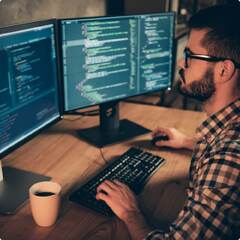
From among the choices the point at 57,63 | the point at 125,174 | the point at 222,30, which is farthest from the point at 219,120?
the point at 57,63

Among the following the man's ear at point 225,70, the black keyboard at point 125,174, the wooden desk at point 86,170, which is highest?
the man's ear at point 225,70

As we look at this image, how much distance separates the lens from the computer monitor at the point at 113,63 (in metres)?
1.49

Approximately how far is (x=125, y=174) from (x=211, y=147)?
0.40 m

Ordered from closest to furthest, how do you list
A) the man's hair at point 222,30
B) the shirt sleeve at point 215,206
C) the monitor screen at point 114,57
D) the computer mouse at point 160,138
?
the shirt sleeve at point 215,206, the man's hair at point 222,30, the monitor screen at point 114,57, the computer mouse at point 160,138

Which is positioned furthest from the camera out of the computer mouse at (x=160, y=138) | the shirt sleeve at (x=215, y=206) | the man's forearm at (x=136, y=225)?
the computer mouse at (x=160, y=138)

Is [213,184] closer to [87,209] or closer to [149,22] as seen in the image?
[87,209]

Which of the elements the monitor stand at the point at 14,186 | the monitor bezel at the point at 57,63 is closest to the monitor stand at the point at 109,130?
the monitor bezel at the point at 57,63

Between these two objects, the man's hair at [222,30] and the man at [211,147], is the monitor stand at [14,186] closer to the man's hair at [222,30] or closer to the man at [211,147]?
the man at [211,147]

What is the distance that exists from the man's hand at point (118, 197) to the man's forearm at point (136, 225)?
12 mm

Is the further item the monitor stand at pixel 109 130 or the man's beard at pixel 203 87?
the monitor stand at pixel 109 130

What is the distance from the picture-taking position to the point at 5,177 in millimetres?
1325

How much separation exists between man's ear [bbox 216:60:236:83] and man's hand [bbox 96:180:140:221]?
44cm

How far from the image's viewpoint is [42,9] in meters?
1.75

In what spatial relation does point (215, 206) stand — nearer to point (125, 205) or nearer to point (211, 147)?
point (211, 147)
